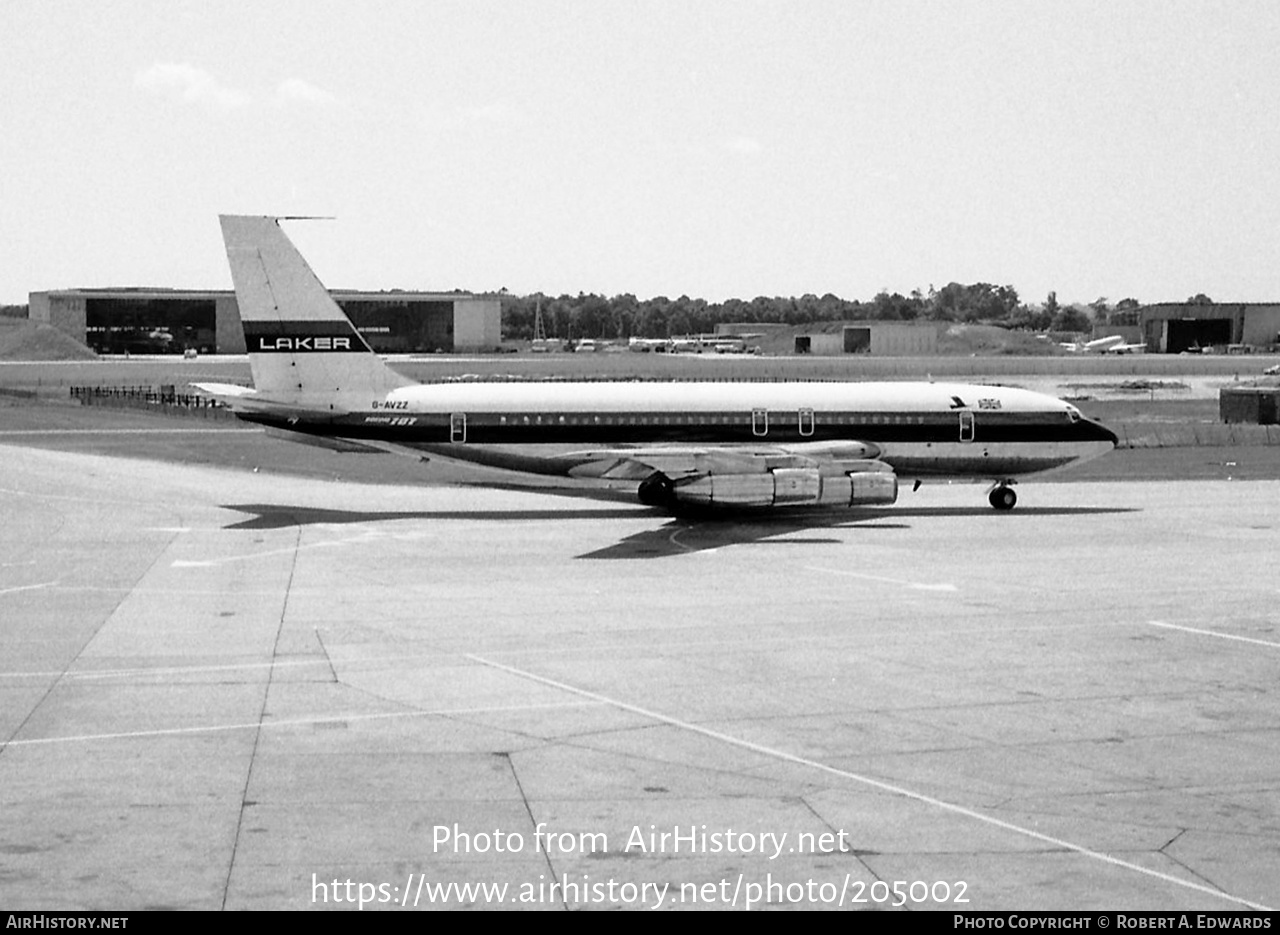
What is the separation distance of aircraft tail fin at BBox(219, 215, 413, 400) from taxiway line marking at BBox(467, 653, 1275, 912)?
21302 mm

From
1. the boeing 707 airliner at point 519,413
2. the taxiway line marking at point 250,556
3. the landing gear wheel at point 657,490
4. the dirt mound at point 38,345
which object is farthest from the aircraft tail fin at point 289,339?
the dirt mound at point 38,345

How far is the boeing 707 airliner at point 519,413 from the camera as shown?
45.0m

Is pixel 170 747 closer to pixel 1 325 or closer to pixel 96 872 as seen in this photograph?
pixel 96 872

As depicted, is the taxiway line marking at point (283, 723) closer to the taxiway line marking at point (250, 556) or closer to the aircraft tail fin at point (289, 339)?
the taxiway line marking at point (250, 556)

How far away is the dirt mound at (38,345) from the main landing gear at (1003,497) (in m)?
140

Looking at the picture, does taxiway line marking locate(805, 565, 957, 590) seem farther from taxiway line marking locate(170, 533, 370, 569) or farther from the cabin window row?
taxiway line marking locate(170, 533, 370, 569)

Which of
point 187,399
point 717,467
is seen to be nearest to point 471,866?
point 717,467

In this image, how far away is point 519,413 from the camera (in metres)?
45.3

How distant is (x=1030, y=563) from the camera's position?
37.0 meters

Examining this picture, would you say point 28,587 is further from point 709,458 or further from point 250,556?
point 709,458

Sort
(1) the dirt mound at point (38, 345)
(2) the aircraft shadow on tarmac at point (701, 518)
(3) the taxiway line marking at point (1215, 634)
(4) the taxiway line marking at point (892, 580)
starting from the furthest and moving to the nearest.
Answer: (1) the dirt mound at point (38, 345) < (2) the aircraft shadow on tarmac at point (701, 518) < (4) the taxiway line marking at point (892, 580) < (3) the taxiway line marking at point (1215, 634)

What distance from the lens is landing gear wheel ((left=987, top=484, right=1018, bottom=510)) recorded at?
48.1 meters

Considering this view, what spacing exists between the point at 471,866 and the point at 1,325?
184 meters

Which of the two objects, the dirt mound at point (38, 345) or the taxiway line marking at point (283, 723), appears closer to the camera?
the taxiway line marking at point (283, 723)
